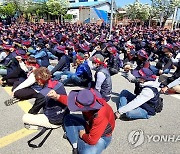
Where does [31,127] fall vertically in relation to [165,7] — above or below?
below

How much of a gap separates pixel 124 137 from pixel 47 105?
1455mm

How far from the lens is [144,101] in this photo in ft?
14.0

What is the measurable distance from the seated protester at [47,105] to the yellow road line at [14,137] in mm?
169

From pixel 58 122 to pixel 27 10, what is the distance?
157 ft

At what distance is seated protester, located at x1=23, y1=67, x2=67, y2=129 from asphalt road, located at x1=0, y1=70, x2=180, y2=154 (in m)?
0.30

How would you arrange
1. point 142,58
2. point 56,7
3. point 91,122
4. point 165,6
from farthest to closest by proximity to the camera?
point 165,6 < point 56,7 < point 142,58 < point 91,122

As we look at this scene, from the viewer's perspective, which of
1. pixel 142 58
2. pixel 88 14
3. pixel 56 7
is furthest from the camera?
pixel 88 14

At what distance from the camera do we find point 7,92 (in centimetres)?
627

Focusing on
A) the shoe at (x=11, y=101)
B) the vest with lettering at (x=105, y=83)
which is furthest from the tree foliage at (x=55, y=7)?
the vest with lettering at (x=105, y=83)

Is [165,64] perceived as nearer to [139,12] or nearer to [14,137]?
[14,137]

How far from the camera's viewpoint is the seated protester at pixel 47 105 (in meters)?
3.55

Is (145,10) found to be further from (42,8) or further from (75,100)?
(75,100)

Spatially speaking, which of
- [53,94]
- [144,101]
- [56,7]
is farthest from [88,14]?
[53,94]

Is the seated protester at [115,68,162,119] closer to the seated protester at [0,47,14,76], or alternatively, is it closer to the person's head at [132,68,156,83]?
the person's head at [132,68,156,83]
